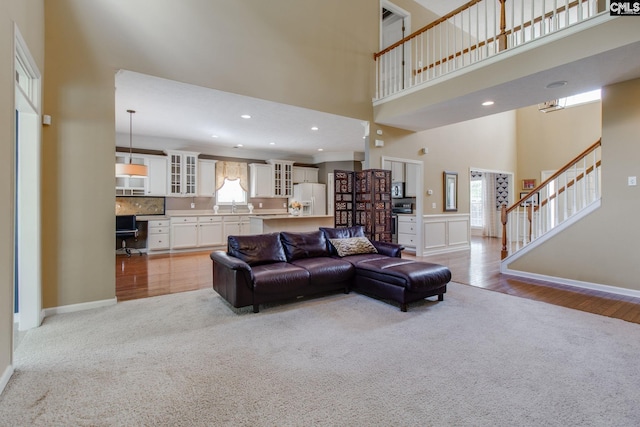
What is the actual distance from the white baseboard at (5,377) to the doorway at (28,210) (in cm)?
112

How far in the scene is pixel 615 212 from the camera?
4020 millimetres

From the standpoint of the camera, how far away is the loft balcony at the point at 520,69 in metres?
3.27

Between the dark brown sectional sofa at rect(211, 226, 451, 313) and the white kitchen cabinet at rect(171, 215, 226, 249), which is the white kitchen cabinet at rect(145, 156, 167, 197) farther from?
the dark brown sectional sofa at rect(211, 226, 451, 313)

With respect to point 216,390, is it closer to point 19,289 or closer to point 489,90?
point 19,289

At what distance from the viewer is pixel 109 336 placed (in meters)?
2.79

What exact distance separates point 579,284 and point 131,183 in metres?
8.64

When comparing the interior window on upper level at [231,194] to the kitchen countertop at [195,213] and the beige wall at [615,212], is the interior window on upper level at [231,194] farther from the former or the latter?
the beige wall at [615,212]

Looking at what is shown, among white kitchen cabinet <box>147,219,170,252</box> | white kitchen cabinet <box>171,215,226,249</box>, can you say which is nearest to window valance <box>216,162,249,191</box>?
white kitchen cabinet <box>171,215,226,249</box>

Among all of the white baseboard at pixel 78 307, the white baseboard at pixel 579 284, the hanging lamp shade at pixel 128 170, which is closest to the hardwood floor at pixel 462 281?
the white baseboard at pixel 579 284

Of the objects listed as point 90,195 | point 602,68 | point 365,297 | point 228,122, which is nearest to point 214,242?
point 228,122

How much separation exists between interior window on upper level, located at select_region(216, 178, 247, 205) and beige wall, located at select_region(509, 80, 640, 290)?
741 centimetres

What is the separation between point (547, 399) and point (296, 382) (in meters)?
1.51

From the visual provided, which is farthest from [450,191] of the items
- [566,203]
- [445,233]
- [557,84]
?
[557,84]

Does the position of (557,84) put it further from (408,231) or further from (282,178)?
(282,178)
